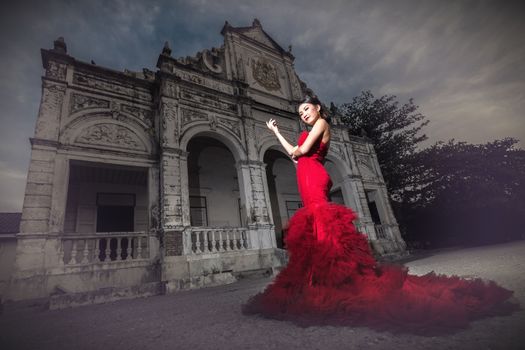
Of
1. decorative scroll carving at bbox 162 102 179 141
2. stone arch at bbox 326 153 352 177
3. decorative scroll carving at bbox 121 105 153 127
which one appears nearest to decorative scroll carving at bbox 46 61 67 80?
decorative scroll carving at bbox 121 105 153 127

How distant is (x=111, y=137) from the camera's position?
269 inches

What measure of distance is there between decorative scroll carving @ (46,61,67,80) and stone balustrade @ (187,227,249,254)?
5632 millimetres

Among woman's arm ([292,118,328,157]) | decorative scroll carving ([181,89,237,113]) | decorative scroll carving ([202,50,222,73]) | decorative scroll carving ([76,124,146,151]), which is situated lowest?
woman's arm ([292,118,328,157])

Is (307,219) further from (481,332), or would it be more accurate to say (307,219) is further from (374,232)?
(374,232)

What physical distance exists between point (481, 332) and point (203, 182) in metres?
9.82

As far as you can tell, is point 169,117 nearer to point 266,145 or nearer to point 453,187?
point 266,145

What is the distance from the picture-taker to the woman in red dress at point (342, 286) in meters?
1.43

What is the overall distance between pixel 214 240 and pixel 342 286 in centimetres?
541

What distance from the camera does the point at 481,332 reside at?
1.26 meters

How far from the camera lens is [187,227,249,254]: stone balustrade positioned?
256 inches

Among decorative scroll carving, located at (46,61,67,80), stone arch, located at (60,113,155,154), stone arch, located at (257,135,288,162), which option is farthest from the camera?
stone arch, located at (257,135,288,162)

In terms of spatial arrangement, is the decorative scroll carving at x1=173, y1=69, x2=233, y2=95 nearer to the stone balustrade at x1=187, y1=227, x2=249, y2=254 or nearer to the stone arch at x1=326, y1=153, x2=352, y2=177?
the stone balustrade at x1=187, y1=227, x2=249, y2=254

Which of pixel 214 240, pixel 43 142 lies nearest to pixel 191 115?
pixel 43 142

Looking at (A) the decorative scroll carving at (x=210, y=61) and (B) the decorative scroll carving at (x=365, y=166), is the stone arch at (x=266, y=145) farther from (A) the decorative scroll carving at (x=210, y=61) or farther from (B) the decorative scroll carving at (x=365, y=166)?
(B) the decorative scroll carving at (x=365, y=166)
